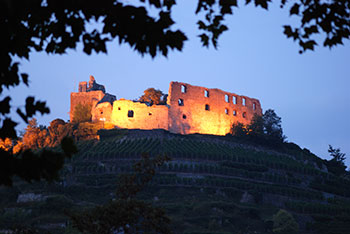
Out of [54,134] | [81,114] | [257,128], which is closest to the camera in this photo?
[54,134]

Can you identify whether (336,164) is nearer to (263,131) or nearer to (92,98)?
(263,131)

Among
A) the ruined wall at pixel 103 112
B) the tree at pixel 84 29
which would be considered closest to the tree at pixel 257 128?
the ruined wall at pixel 103 112

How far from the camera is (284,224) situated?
84.8ft

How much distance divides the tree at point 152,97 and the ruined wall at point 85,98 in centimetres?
491

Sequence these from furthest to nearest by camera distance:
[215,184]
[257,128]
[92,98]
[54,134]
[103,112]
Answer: [92,98] → [257,128] → [103,112] → [54,134] → [215,184]

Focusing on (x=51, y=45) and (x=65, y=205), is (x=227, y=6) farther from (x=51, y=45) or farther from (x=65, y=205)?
(x=65, y=205)

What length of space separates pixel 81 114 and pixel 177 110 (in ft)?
33.5

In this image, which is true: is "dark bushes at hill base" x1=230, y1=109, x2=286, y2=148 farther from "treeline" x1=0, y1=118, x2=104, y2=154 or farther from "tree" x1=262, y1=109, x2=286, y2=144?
"treeline" x1=0, y1=118, x2=104, y2=154

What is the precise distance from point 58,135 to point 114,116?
19.6 ft

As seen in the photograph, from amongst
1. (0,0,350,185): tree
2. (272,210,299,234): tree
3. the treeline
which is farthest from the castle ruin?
(0,0,350,185): tree

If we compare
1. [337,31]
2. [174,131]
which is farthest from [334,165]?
[337,31]

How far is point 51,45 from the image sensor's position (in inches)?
195

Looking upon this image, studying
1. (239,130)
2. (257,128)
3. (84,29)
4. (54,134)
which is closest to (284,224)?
(84,29)

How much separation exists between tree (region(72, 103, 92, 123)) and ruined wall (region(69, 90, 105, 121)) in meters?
1.00
